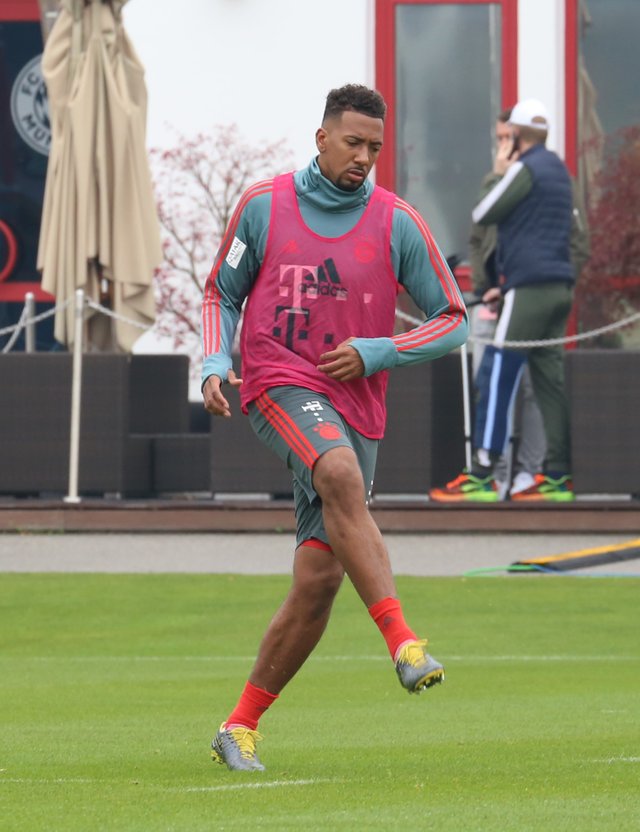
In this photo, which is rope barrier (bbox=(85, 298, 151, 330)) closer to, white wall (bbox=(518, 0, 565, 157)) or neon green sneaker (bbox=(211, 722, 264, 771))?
white wall (bbox=(518, 0, 565, 157))

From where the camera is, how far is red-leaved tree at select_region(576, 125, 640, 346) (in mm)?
19188

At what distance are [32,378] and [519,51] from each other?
7003 mm

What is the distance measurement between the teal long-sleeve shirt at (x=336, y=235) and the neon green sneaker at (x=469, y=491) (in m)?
8.39

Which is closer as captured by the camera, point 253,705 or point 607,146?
point 253,705

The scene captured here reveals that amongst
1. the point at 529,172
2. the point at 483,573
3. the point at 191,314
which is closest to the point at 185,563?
the point at 483,573

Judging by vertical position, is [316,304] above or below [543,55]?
below

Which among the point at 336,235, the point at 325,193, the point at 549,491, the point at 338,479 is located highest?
the point at 325,193

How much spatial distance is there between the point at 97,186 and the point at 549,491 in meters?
3.84

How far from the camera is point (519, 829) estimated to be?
15.4 ft

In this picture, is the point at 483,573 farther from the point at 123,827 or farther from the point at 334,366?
the point at 123,827

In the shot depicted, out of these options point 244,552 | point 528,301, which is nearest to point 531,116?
point 528,301

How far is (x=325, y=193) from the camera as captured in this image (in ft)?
20.5

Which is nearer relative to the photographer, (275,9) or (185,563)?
(185,563)

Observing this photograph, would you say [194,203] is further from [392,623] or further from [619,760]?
[392,623]
